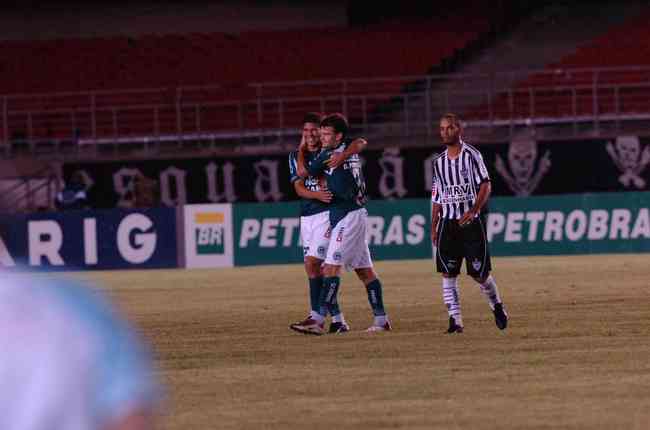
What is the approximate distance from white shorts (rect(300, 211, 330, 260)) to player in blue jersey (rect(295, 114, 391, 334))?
133mm

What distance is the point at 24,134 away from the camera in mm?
31281

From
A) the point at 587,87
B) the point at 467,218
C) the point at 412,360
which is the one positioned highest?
the point at 587,87

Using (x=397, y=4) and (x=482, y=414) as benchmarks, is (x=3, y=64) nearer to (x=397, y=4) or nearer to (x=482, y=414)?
(x=397, y=4)

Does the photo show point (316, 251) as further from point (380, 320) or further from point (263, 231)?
point (263, 231)

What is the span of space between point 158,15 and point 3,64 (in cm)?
491

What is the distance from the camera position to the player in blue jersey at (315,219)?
12656 mm

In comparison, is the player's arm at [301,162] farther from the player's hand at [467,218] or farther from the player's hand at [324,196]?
the player's hand at [467,218]

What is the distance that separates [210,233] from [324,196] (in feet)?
47.9

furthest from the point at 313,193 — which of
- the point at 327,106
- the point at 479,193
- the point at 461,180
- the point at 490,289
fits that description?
the point at 327,106

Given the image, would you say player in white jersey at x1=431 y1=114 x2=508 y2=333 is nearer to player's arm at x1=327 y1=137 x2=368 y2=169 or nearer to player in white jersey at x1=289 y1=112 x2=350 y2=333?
player's arm at x1=327 y1=137 x2=368 y2=169

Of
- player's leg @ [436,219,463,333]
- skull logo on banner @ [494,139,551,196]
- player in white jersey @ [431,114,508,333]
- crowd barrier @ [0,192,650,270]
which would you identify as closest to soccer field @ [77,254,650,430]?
player's leg @ [436,219,463,333]

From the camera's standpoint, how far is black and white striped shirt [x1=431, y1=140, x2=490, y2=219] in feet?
39.4

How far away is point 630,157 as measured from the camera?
29047mm

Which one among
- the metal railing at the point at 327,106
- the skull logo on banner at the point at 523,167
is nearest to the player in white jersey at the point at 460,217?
the skull logo on banner at the point at 523,167
